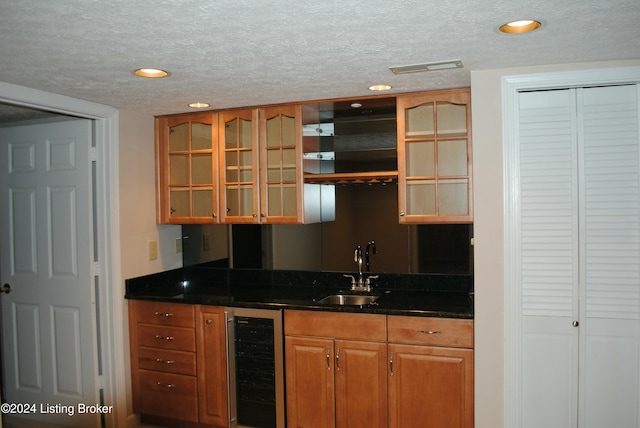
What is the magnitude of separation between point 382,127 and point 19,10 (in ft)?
7.70

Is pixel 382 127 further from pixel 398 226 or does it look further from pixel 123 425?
pixel 123 425

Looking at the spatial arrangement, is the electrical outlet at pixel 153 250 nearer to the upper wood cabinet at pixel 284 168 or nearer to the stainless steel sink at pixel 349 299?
the upper wood cabinet at pixel 284 168

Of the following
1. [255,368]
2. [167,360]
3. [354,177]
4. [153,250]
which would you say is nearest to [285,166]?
[354,177]

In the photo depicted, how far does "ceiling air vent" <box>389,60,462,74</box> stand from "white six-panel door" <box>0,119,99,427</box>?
2168 mm

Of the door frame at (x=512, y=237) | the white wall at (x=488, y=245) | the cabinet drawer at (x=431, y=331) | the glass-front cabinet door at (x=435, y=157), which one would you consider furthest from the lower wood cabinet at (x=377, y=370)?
the glass-front cabinet door at (x=435, y=157)

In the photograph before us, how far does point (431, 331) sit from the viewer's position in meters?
2.97

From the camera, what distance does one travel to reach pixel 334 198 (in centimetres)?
377

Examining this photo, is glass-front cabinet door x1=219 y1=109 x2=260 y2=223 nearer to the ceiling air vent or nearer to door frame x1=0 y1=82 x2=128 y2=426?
door frame x1=0 y1=82 x2=128 y2=426

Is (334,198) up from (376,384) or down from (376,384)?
up

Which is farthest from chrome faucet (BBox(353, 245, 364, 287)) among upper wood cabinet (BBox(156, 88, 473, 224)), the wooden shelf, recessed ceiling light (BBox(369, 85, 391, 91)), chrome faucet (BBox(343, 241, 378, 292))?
recessed ceiling light (BBox(369, 85, 391, 91))

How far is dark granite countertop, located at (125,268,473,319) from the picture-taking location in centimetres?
312

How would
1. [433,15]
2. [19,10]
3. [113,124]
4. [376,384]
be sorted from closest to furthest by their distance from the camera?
1. [19,10]
2. [433,15]
3. [376,384]
4. [113,124]

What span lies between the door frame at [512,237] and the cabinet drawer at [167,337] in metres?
2.00

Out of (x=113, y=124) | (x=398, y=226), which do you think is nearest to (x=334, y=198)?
(x=398, y=226)
